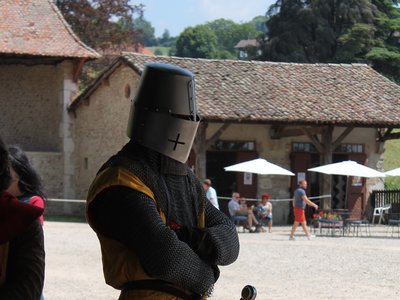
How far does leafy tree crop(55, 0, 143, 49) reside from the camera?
129ft

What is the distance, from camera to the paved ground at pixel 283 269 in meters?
10.5

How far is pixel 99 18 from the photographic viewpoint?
130 feet

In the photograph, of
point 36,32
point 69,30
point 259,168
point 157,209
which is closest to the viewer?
point 157,209

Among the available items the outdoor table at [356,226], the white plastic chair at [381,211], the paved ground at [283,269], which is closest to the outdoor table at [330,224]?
the outdoor table at [356,226]

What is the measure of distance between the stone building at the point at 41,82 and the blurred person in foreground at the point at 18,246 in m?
25.6

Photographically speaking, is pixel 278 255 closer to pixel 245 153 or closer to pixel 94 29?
pixel 245 153

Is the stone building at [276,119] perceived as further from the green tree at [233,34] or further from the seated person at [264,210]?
the green tree at [233,34]

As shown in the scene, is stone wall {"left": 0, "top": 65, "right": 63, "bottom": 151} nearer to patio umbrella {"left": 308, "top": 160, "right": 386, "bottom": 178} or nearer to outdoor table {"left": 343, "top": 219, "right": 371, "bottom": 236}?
patio umbrella {"left": 308, "top": 160, "right": 386, "bottom": 178}

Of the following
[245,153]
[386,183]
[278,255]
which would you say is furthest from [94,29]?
[278,255]

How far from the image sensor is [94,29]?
3975cm

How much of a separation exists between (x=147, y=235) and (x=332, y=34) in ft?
152

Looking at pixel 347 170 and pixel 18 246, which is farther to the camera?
pixel 347 170

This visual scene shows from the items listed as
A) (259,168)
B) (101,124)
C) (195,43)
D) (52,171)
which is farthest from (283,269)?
(195,43)

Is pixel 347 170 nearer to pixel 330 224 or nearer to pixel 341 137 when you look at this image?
pixel 330 224
